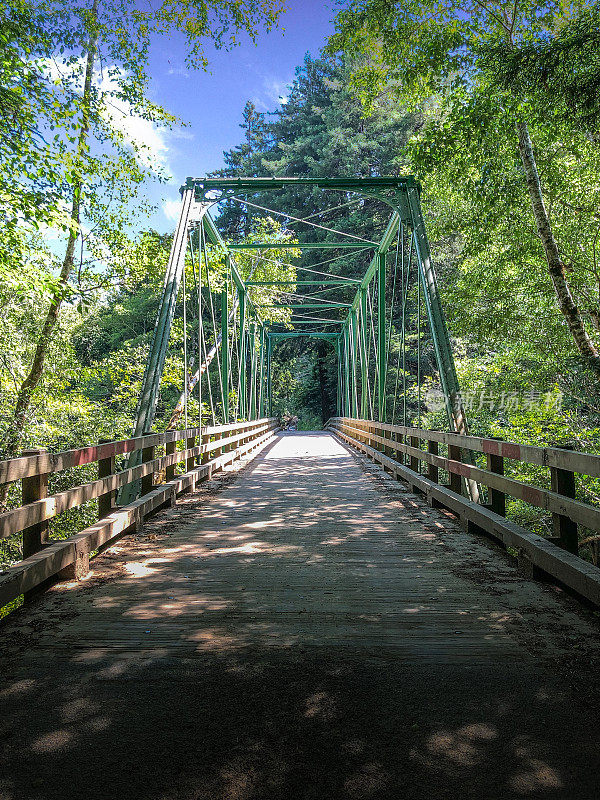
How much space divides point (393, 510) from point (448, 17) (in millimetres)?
7457

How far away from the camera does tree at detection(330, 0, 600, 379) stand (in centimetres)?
772

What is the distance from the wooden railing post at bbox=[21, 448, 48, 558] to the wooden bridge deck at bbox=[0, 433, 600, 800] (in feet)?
0.95

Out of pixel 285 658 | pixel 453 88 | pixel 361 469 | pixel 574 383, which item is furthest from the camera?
pixel 361 469

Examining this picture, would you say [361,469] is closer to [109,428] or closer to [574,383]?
[574,383]

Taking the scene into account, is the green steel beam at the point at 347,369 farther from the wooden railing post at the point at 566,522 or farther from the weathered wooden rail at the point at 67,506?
the wooden railing post at the point at 566,522

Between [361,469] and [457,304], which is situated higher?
[457,304]

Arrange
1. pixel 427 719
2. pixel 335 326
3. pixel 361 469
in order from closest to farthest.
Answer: pixel 427 719
pixel 361 469
pixel 335 326

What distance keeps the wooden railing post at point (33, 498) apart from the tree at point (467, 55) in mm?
7180

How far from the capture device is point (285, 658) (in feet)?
7.20

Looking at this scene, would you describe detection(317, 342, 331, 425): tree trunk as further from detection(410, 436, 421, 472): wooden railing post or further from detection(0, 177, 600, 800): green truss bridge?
detection(0, 177, 600, 800): green truss bridge

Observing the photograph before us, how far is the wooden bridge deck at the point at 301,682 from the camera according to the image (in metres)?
1.48

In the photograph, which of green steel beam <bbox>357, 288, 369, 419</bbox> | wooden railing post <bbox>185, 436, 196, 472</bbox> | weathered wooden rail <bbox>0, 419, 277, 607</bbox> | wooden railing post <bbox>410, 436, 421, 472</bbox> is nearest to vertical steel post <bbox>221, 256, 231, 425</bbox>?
green steel beam <bbox>357, 288, 369, 419</bbox>

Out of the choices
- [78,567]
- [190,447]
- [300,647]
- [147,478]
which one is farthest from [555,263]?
[78,567]

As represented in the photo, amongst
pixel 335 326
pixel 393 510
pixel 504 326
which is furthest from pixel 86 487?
pixel 335 326
